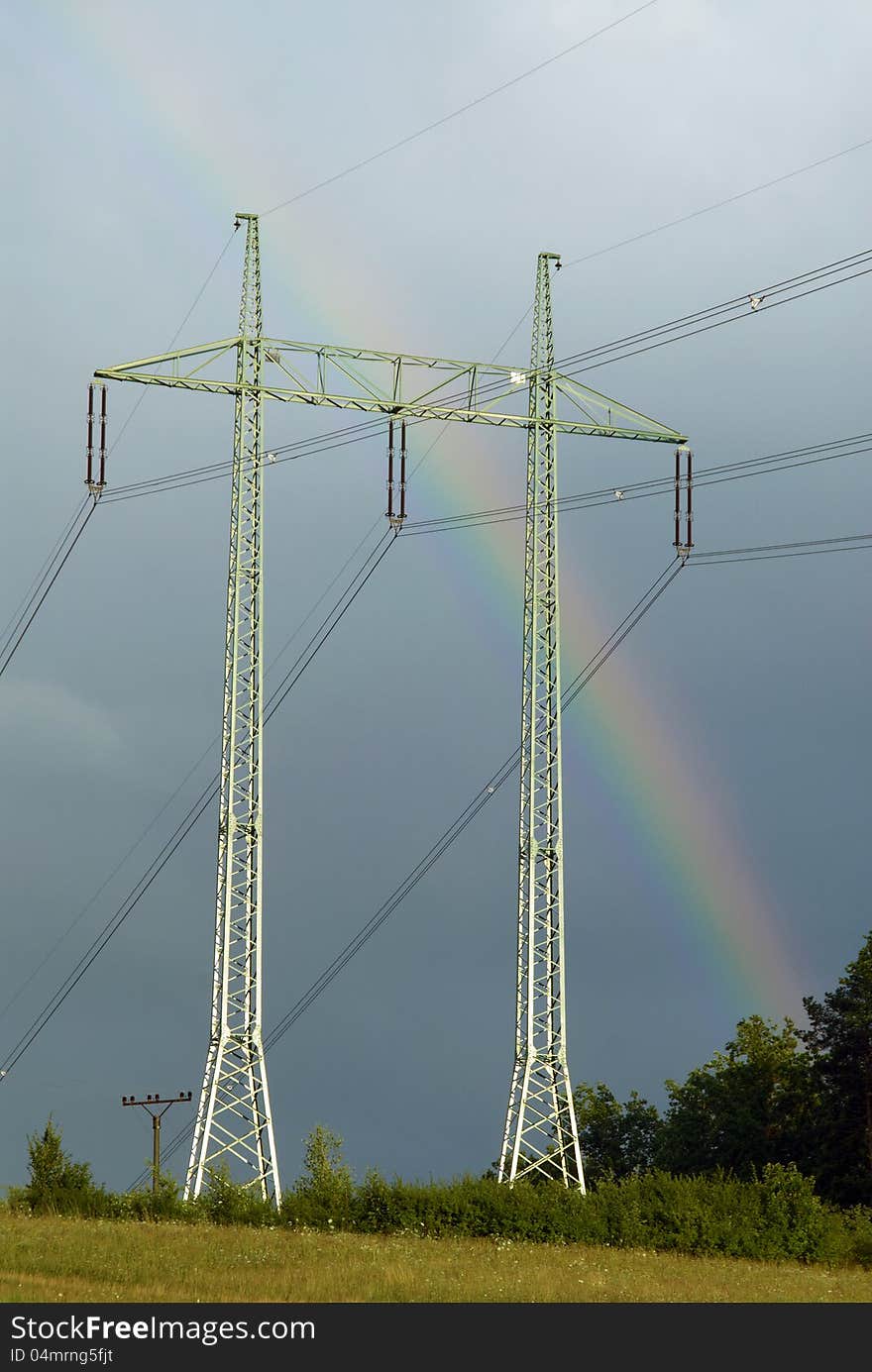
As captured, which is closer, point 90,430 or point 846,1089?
point 90,430

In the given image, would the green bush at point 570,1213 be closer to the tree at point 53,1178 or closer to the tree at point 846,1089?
the tree at point 53,1178

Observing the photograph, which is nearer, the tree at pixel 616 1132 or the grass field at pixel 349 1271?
the grass field at pixel 349 1271

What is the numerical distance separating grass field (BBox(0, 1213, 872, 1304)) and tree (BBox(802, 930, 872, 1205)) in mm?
40195

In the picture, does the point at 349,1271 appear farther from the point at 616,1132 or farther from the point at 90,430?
the point at 616,1132

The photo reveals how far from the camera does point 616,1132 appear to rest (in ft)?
388

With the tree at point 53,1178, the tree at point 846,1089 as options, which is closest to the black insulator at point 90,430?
the tree at point 53,1178

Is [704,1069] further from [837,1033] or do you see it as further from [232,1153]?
[232,1153]

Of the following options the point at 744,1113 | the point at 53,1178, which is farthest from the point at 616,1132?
the point at 53,1178

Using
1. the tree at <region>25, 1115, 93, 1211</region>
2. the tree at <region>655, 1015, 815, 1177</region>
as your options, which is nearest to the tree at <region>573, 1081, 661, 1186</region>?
the tree at <region>655, 1015, 815, 1177</region>

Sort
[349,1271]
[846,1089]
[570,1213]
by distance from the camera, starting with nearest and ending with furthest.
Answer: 1. [349,1271]
2. [570,1213]
3. [846,1089]

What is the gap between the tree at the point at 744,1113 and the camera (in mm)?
95625

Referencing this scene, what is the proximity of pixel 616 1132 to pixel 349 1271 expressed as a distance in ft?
274

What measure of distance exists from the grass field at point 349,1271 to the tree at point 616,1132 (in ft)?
228
